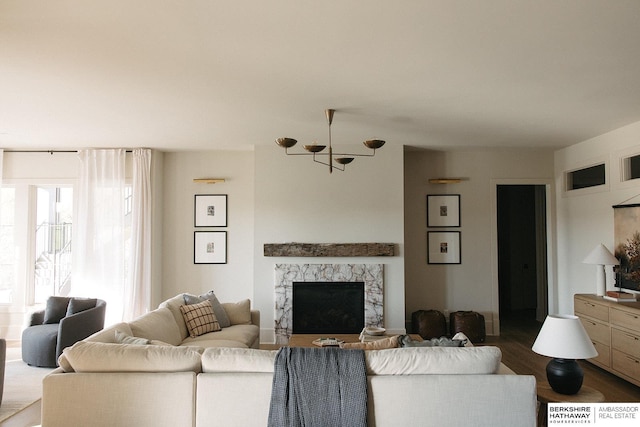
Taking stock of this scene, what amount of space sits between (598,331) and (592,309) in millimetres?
237

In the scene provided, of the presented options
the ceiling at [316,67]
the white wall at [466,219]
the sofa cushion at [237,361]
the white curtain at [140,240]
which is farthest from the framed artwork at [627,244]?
the white curtain at [140,240]

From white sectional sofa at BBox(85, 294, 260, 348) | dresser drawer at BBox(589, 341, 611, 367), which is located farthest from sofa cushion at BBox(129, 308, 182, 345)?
dresser drawer at BBox(589, 341, 611, 367)

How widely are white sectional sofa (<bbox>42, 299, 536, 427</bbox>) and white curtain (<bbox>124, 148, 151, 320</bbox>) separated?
12.7 ft

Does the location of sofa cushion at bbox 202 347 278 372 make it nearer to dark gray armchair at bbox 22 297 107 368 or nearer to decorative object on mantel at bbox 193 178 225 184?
dark gray armchair at bbox 22 297 107 368

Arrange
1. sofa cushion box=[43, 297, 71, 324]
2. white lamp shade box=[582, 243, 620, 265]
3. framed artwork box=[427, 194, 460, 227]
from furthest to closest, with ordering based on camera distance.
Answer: framed artwork box=[427, 194, 460, 227] → sofa cushion box=[43, 297, 71, 324] → white lamp shade box=[582, 243, 620, 265]

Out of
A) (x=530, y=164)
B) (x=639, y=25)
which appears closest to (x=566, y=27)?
(x=639, y=25)

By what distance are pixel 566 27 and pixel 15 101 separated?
14.3ft

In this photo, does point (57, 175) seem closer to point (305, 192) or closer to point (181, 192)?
point (181, 192)

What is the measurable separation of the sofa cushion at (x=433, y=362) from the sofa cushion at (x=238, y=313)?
292 cm

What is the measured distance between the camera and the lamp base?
9.04 ft

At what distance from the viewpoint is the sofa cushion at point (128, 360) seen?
2680 mm

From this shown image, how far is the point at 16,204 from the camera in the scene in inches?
264

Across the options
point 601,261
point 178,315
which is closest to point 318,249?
point 178,315

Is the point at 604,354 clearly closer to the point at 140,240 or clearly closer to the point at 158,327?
the point at 158,327
